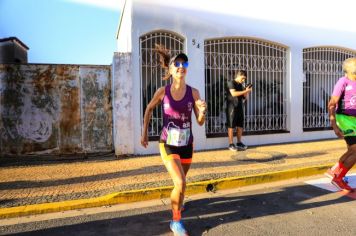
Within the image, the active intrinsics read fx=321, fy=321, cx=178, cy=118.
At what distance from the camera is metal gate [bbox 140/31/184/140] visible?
7.48 m

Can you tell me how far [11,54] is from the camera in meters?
9.66

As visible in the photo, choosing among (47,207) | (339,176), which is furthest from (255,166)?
(47,207)

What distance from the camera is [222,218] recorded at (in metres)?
3.87

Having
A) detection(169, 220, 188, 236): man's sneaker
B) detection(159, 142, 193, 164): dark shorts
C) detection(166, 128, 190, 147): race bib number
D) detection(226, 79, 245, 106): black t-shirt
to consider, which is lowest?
detection(169, 220, 188, 236): man's sneaker

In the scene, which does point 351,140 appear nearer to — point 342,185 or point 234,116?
point 342,185

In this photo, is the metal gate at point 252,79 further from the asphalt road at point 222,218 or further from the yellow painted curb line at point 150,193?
the asphalt road at point 222,218

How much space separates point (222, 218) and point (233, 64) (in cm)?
532

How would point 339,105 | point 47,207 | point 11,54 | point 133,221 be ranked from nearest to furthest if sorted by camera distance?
point 133,221 → point 47,207 → point 339,105 → point 11,54

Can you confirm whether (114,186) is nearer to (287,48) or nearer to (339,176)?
(339,176)

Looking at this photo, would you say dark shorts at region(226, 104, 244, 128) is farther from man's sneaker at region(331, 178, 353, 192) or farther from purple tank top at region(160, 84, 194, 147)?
purple tank top at region(160, 84, 194, 147)

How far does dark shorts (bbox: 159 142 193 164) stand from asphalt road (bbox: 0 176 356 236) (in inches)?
31.1

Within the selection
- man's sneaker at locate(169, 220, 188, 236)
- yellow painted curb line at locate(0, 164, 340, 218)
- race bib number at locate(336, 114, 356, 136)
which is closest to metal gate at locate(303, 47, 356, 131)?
yellow painted curb line at locate(0, 164, 340, 218)

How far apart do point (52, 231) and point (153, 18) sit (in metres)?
5.30

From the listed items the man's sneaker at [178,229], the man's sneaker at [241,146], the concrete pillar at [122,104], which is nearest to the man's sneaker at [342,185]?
the man's sneaker at [178,229]
